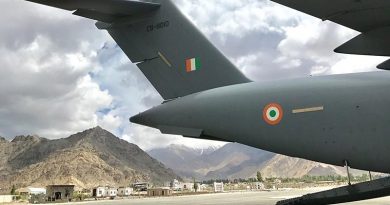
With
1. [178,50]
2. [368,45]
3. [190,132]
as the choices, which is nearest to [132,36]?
[178,50]

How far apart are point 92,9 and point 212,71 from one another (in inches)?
118

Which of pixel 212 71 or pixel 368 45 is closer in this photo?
pixel 368 45

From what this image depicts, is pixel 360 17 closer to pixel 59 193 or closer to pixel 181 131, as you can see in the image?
pixel 181 131

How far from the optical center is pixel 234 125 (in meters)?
9.33

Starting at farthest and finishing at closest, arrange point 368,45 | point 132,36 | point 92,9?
point 132,36 < point 92,9 < point 368,45

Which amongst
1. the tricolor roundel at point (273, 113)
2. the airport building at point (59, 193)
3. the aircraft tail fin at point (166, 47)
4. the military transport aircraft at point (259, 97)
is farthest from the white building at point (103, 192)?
the tricolor roundel at point (273, 113)

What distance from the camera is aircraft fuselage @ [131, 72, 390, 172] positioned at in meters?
8.30

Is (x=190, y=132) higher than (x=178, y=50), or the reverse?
(x=178, y=50)

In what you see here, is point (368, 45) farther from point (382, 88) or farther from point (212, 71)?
point (212, 71)

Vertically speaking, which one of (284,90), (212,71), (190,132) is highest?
(212,71)

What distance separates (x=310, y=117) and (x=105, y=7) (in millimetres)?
4927

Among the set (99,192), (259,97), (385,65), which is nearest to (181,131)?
(259,97)

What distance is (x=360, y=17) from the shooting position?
652 centimetres

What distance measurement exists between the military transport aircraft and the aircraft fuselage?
0.02 meters
